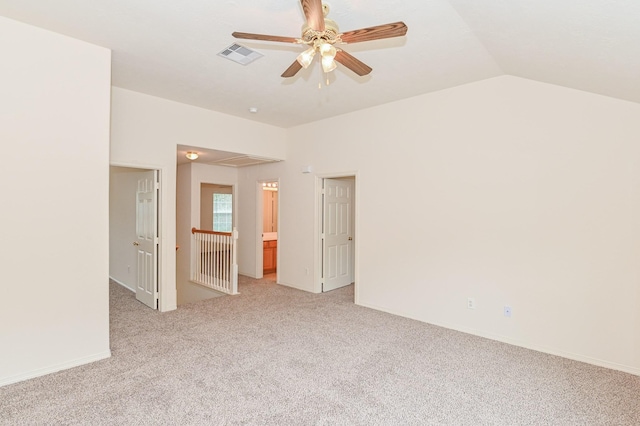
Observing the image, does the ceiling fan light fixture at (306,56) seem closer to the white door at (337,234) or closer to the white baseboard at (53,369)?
the white baseboard at (53,369)

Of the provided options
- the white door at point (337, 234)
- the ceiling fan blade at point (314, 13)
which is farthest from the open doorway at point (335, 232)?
the ceiling fan blade at point (314, 13)

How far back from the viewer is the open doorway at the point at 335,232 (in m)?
5.61

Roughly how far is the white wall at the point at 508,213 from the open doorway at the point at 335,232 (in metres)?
0.85

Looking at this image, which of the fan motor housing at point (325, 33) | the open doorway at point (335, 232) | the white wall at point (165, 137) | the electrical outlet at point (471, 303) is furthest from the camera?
the open doorway at point (335, 232)

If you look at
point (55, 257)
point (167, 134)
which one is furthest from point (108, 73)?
point (55, 257)

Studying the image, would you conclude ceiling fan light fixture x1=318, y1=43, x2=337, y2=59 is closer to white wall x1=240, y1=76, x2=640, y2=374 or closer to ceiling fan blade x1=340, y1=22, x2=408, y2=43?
ceiling fan blade x1=340, y1=22, x2=408, y2=43

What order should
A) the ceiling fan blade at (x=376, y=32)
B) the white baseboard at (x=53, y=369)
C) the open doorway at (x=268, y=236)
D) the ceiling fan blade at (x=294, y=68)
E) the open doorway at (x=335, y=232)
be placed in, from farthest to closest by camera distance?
the open doorway at (x=268, y=236), the open doorway at (x=335, y=232), the white baseboard at (x=53, y=369), the ceiling fan blade at (x=294, y=68), the ceiling fan blade at (x=376, y=32)

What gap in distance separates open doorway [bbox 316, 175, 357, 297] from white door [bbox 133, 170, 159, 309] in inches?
99.5

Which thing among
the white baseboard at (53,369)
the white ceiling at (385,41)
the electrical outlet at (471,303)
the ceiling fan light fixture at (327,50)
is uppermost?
the white ceiling at (385,41)

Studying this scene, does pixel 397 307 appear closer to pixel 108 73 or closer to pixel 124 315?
pixel 124 315

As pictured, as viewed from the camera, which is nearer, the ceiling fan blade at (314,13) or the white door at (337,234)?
the ceiling fan blade at (314,13)

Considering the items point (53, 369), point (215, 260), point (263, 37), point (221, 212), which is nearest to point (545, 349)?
point (263, 37)

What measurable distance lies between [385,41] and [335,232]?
3573mm

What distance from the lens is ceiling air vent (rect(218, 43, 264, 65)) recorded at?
2.96 m
